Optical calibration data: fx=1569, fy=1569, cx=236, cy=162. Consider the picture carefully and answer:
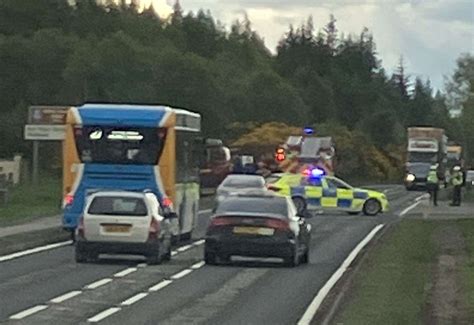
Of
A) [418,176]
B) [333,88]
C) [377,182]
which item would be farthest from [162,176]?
[333,88]

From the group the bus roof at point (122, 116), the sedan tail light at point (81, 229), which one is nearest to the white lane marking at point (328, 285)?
the sedan tail light at point (81, 229)

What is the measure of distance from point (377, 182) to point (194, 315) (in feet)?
317

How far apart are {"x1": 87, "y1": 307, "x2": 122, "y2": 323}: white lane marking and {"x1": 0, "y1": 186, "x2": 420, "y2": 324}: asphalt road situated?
0.04 ft

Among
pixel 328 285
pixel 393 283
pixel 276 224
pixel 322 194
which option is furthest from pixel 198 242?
pixel 322 194

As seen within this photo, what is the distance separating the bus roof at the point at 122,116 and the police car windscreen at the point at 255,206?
3.96 meters

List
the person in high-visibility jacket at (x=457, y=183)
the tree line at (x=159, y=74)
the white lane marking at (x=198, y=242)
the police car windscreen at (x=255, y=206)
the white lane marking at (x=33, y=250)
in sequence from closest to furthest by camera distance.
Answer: the police car windscreen at (x=255, y=206) → the white lane marking at (x=33, y=250) → the white lane marking at (x=198, y=242) → the person in high-visibility jacket at (x=457, y=183) → the tree line at (x=159, y=74)

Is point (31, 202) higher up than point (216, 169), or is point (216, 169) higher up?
point (216, 169)

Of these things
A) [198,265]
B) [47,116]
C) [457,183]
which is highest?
[47,116]

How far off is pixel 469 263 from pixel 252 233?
397cm

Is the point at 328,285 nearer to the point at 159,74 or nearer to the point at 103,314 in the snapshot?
the point at 103,314

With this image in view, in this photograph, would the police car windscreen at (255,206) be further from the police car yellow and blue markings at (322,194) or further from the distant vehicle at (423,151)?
the distant vehicle at (423,151)

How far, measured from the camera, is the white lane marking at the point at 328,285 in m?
19.0

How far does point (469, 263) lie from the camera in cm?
2833

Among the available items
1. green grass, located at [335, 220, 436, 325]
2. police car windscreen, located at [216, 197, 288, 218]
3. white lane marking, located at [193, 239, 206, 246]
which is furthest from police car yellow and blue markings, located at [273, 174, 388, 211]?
police car windscreen, located at [216, 197, 288, 218]
